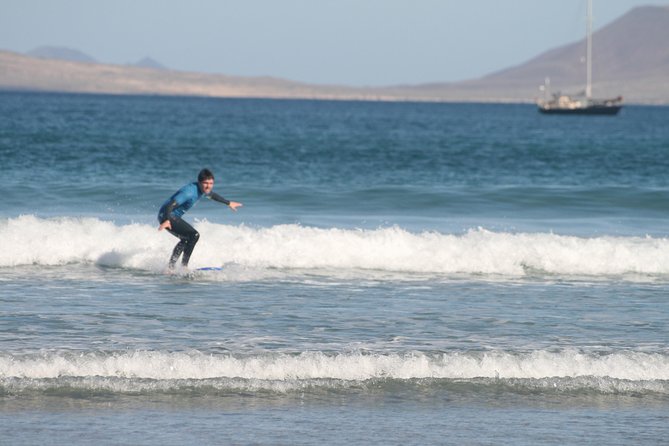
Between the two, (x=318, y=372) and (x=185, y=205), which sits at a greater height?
(x=185, y=205)

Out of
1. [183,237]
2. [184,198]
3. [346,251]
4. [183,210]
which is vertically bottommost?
[346,251]

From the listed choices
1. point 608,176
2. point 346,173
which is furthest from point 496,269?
point 608,176

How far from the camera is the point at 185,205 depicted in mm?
15047

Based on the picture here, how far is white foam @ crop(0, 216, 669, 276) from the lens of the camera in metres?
16.8

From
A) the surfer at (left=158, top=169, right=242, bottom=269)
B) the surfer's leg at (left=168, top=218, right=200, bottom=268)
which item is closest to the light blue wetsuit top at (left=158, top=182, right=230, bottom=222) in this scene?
the surfer at (left=158, top=169, right=242, bottom=269)

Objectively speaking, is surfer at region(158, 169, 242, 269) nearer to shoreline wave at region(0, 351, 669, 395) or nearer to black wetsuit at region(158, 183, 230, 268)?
black wetsuit at region(158, 183, 230, 268)

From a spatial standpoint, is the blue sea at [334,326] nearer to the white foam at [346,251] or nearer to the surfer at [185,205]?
the white foam at [346,251]

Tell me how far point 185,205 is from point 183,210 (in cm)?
16

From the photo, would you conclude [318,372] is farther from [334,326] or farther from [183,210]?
[183,210]

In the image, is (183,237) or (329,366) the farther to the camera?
(183,237)

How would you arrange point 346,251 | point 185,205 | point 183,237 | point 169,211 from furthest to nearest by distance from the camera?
point 346,251, point 183,237, point 185,205, point 169,211

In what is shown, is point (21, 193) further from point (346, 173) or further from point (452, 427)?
point (452, 427)

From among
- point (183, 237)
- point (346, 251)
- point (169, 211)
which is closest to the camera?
point (169, 211)

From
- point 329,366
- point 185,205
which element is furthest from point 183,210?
point 329,366
